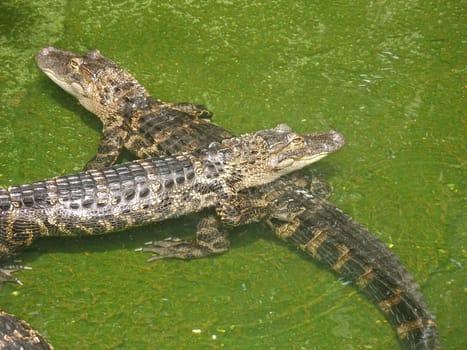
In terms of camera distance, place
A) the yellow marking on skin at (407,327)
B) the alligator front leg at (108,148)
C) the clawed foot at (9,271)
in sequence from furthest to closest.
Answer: the alligator front leg at (108,148) → the clawed foot at (9,271) → the yellow marking on skin at (407,327)

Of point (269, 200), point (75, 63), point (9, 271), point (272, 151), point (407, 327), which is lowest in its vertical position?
point (9, 271)

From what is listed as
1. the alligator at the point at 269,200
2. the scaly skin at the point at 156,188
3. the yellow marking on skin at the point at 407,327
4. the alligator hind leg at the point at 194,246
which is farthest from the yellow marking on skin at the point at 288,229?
the yellow marking on skin at the point at 407,327

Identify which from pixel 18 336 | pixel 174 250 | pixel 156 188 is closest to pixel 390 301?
pixel 174 250

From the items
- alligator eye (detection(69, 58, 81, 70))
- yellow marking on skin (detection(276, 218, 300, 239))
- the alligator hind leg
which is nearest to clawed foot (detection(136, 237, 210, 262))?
the alligator hind leg

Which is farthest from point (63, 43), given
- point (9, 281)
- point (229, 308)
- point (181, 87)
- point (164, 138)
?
point (229, 308)

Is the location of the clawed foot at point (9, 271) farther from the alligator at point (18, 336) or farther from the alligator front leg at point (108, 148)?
the alligator front leg at point (108, 148)

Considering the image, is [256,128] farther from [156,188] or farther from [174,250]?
[174,250]
